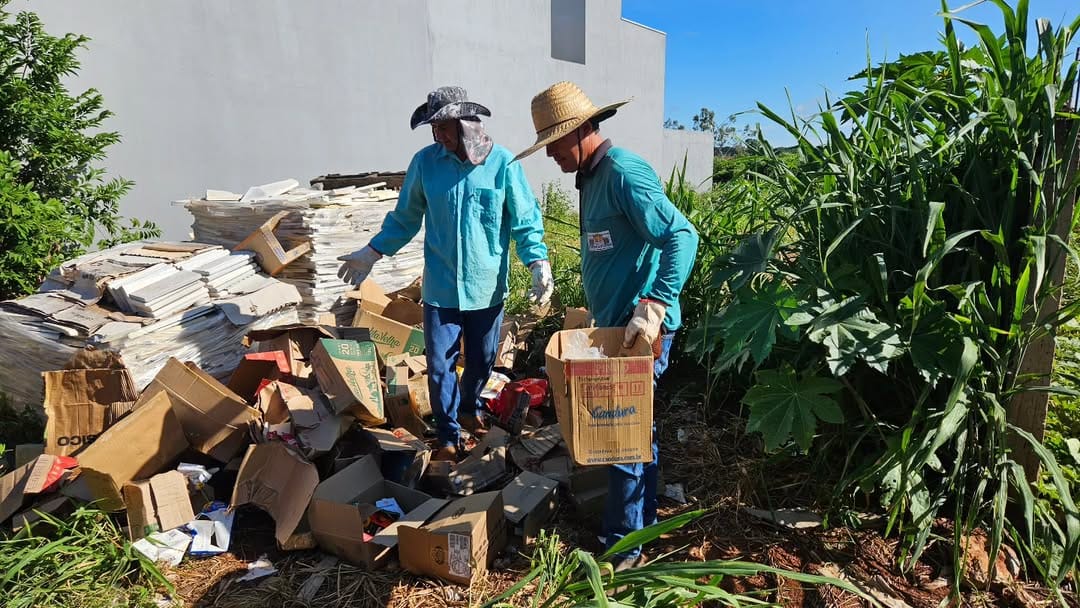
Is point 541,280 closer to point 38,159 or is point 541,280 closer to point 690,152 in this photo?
point 38,159

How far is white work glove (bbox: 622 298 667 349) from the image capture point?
202 cm

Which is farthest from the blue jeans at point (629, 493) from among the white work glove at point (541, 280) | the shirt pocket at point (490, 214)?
the shirt pocket at point (490, 214)

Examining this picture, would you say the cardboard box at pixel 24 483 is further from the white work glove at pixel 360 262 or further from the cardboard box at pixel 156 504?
the white work glove at pixel 360 262

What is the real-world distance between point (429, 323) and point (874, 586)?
197cm

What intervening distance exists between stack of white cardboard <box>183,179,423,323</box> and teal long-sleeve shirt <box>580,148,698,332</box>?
207 cm

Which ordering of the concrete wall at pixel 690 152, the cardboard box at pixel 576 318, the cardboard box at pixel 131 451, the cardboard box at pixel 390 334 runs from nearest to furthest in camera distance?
the cardboard box at pixel 131 451
the cardboard box at pixel 576 318
the cardboard box at pixel 390 334
the concrete wall at pixel 690 152

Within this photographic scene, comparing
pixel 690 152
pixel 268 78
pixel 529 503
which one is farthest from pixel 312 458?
pixel 690 152

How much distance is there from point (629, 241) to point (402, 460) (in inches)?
56.7

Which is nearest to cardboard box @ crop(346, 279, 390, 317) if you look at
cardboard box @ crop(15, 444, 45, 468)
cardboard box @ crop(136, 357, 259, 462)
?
cardboard box @ crop(136, 357, 259, 462)

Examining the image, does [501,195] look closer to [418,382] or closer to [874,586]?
[418,382]

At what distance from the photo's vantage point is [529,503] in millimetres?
2516

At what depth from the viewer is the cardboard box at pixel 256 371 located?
3.16m

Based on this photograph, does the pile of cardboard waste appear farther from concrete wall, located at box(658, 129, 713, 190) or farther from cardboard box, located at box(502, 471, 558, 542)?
concrete wall, located at box(658, 129, 713, 190)

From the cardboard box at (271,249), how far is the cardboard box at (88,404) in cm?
108
